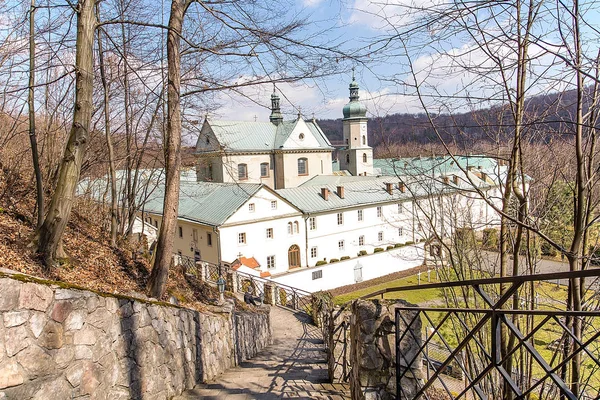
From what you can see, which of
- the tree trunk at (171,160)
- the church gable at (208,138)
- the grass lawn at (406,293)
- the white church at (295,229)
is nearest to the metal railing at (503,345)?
the tree trunk at (171,160)

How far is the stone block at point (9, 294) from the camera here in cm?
280

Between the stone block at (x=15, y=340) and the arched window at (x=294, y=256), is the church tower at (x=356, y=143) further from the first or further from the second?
the stone block at (x=15, y=340)

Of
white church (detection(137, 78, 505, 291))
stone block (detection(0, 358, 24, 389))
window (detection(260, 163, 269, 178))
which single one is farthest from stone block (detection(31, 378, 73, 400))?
window (detection(260, 163, 269, 178))

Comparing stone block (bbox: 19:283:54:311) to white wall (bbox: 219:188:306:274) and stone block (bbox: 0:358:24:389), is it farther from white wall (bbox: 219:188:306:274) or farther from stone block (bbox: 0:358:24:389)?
white wall (bbox: 219:188:306:274)

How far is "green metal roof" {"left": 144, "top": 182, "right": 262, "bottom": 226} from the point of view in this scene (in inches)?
1003

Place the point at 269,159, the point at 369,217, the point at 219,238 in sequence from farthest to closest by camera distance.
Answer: the point at 269,159, the point at 369,217, the point at 219,238

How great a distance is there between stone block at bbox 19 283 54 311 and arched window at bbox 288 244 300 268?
25186 mm

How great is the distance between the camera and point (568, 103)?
3777 millimetres

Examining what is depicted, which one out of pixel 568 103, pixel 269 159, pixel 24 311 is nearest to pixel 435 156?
pixel 568 103

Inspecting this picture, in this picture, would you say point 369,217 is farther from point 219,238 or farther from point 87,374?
point 87,374

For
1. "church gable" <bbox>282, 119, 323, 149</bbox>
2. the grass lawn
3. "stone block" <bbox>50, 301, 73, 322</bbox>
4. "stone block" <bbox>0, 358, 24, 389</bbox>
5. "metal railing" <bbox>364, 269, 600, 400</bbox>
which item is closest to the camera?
"metal railing" <bbox>364, 269, 600, 400</bbox>

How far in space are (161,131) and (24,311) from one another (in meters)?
9.40

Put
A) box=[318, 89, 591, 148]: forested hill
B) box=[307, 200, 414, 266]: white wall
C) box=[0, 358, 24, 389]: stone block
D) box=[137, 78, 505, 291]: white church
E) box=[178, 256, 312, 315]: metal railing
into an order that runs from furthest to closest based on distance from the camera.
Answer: box=[307, 200, 414, 266]: white wall
box=[137, 78, 505, 291]: white church
box=[178, 256, 312, 315]: metal railing
box=[318, 89, 591, 148]: forested hill
box=[0, 358, 24, 389]: stone block

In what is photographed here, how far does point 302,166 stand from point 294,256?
15181mm
